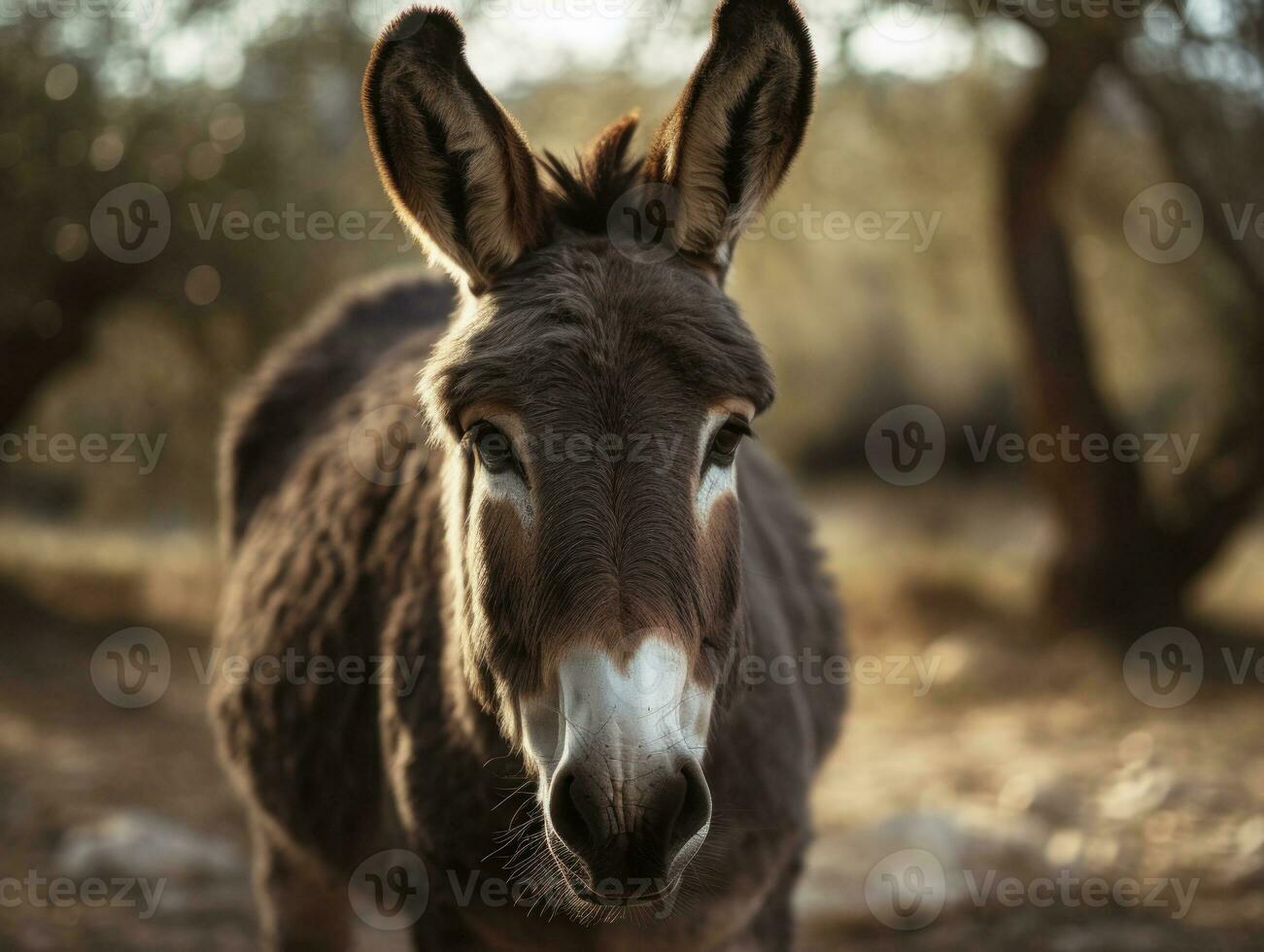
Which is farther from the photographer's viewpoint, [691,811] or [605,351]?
[605,351]

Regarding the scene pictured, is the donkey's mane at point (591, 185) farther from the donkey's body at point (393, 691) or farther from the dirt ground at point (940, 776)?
the dirt ground at point (940, 776)

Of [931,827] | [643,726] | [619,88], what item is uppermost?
[619,88]

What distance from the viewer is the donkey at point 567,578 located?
2041 mm

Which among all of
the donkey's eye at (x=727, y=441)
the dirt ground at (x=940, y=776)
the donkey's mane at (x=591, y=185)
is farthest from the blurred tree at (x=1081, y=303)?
the donkey's eye at (x=727, y=441)

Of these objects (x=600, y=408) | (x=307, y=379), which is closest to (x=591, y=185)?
(x=600, y=408)

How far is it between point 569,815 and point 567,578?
0.43 m

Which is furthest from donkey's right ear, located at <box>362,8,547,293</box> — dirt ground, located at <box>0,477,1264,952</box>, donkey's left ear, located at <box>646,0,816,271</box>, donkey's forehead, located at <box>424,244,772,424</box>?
dirt ground, located at <box>0,477,1264,952</box>

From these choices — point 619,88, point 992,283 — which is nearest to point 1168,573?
point 992,283

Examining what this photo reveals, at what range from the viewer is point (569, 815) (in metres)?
2.01

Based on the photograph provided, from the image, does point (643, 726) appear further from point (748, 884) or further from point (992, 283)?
point (992, 283)

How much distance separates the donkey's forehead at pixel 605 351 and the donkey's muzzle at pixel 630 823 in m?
0.70

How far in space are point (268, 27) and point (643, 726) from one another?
759 cm

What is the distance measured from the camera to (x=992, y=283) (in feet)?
34.4

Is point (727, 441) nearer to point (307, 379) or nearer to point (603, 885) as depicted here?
point (603, 885)
